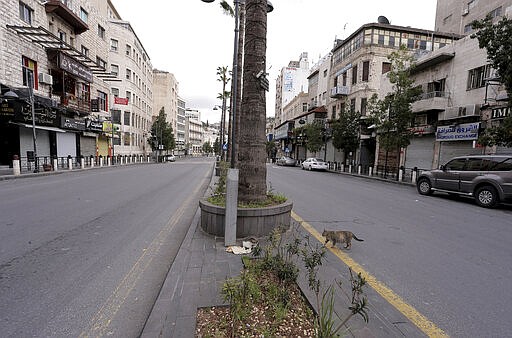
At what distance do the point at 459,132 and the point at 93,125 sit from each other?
3432 cm

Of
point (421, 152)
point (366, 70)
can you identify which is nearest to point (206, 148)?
Result: point (366, 70)

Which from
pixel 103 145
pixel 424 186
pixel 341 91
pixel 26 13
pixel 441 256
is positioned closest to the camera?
pixel 441 256

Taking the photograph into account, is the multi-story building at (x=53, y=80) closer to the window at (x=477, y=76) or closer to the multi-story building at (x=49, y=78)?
the multi-story building at (x=49, y=78)

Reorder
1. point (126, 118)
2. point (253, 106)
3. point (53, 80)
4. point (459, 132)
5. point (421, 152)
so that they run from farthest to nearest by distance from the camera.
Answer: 1. point (126, 118)
2. point (53, 80)
3. point (421, 152)
4. point (459, 132)
5. point (253, 106)

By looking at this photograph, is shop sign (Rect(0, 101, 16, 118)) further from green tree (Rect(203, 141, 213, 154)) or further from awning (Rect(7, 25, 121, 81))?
green tree (Rect(203, 141, 213, 154))

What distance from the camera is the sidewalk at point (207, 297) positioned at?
2.37 m

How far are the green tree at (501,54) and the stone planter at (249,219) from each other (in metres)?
12.2

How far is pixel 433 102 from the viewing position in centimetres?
1952

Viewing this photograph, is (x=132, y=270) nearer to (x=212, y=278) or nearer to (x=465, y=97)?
(x=212, y=278)

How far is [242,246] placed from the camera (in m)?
4.45

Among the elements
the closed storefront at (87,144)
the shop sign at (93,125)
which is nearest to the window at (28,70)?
the shop sign at (93,125)

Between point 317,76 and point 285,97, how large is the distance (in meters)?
25.2

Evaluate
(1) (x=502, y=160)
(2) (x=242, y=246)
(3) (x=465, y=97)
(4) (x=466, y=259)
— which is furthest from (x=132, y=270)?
(3) (x=465, y=97)

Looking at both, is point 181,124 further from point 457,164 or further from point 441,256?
point 441,256
